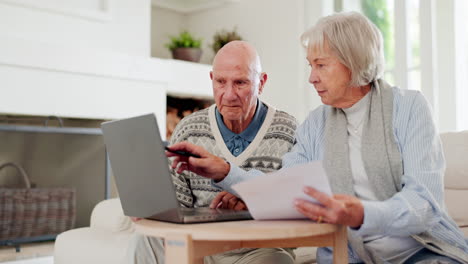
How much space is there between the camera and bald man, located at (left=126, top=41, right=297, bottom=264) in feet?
6.08

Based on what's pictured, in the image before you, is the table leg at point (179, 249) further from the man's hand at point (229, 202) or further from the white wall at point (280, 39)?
the white wall at point (280, 39)

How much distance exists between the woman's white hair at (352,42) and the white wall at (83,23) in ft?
9.18

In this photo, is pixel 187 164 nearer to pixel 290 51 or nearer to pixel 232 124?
pixel 232 124

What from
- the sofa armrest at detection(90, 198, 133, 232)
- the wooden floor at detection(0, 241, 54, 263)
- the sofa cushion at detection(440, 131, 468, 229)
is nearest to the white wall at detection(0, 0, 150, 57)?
the wooden floor at detection(0, 241, 54, 263)

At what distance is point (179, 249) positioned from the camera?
3.85 feet

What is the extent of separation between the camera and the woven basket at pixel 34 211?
3586mm

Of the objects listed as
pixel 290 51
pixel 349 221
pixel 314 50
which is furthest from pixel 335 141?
pixel 290 51

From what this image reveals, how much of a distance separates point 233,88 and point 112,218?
3.15 feet

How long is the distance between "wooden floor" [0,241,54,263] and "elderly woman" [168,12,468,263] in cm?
233

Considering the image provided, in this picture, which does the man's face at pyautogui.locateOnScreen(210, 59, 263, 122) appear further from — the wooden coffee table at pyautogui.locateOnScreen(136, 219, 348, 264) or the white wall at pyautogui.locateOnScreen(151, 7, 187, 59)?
the white wall at pyautogui.locateOnScreen(151, 7, 187, 59)

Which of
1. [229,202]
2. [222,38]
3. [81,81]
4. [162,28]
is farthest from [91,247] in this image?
[162,28]

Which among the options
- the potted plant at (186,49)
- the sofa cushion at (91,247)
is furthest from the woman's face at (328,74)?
the potted plant at (186,49)

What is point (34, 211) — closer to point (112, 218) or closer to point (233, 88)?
point (112, 218)

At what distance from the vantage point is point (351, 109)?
5.19ft
